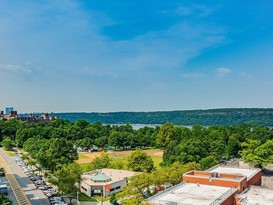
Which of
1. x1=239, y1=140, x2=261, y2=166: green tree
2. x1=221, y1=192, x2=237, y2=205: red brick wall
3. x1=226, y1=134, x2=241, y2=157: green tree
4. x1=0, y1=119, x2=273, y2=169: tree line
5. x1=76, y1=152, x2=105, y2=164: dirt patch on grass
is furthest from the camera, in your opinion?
x1=76, y1=152, x2=105, y2=164: dirt patch on grass

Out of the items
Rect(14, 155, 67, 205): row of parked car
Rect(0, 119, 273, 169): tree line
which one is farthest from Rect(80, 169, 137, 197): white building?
Rect(0, 119, 273, 169): tree line

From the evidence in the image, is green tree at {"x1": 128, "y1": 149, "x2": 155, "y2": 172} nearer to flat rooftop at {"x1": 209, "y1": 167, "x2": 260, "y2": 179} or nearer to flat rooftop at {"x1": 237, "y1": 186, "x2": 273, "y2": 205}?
flat rooftop at {"x1": 209, "y1": 167, "x2": 260, "y2": 179}

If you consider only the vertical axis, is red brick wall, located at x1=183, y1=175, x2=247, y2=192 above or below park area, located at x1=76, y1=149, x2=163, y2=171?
above

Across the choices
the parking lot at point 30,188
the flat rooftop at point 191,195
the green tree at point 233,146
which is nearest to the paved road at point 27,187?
the parking lot at point 30,188

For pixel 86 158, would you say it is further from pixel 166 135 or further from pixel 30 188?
pixel 30 188

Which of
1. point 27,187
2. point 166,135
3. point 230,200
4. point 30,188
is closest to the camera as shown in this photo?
point 230,200

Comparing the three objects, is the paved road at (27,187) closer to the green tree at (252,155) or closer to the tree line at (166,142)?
the tree line at (166,142)

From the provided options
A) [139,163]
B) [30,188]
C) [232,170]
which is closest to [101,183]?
[139,163]
